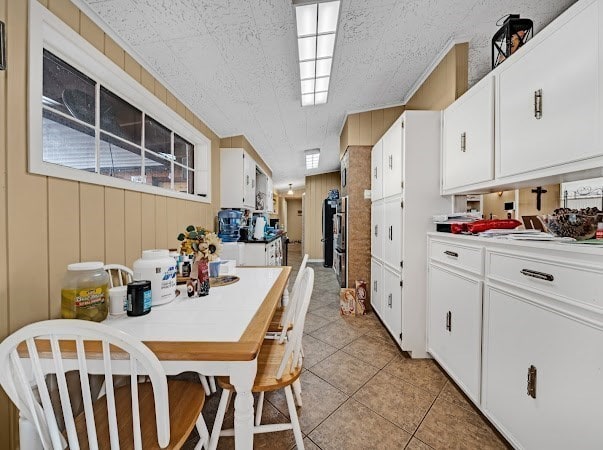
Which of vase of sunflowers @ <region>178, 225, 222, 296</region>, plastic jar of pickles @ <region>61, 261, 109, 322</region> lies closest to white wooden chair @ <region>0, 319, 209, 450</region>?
plastic jar of pickles @ <region>61, 261, 109, 322</region>

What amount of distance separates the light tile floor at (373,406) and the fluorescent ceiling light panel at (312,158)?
3.79 meters

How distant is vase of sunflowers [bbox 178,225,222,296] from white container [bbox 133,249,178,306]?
150mm

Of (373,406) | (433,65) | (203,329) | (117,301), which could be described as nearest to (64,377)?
(203,329)

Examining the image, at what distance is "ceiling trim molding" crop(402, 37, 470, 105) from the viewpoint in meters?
2.17

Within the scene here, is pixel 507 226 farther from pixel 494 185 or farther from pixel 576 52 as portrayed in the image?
pixel 576 52

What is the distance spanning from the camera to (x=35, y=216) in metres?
1.15

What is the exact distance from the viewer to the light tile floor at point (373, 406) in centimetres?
138

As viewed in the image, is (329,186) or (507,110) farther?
(329,186)

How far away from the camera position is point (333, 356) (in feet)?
7.39

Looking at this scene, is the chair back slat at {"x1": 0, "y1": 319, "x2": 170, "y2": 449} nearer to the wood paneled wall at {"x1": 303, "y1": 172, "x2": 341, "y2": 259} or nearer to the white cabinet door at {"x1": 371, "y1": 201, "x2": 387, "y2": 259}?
the white cabinet door at {"x1": 371, "y1": 201, "x2": 387, "y2": 259}

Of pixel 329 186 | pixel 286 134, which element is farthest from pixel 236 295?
pixel 329 186

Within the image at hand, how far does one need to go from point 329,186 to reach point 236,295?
6246 mm

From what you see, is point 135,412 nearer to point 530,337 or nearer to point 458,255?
point 530,337

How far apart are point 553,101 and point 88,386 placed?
6.80ft
